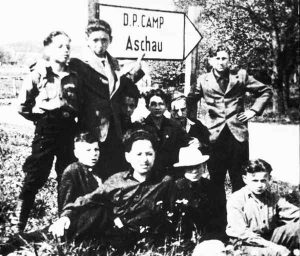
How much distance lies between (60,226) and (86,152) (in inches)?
27.5

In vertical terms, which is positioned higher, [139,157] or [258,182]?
[139,157]

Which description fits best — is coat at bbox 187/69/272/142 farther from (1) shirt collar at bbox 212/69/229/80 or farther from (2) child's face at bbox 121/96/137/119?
(2) child's face at bbox 121/96/137/119

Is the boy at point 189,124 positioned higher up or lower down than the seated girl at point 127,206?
higher up

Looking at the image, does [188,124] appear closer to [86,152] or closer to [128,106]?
[128,106]

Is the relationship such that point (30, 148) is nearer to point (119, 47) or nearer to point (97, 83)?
point (97, 83)

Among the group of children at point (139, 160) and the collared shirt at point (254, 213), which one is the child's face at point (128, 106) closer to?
the group of children at point (139, 160)

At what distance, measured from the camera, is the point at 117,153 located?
466 centimetres

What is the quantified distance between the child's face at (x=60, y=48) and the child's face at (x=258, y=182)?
6.90 feet

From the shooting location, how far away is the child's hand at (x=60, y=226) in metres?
4.39

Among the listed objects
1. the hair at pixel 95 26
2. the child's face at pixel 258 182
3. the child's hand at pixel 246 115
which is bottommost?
the child's face at pixel 258 182

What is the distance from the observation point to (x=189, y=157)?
493 centimetres

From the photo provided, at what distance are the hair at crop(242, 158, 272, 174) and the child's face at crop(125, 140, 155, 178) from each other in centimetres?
100

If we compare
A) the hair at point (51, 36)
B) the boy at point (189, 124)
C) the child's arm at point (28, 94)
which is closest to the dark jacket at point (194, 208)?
the boy at point (189, 124)

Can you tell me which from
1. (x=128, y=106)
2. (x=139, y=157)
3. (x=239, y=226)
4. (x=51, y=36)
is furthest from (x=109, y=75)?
(x=239, y=226)
